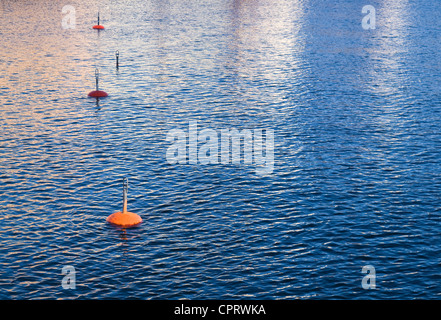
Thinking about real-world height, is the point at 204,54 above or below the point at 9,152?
above

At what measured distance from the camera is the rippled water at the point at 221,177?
41.7 metres

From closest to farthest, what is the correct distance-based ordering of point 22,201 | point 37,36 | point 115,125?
point 22,201
point 115,125
point 37,36

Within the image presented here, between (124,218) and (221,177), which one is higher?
(221,177)

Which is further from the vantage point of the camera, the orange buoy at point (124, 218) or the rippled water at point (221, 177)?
the orange buoy at point (124, 218)

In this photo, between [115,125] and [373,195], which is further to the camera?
[115,125]

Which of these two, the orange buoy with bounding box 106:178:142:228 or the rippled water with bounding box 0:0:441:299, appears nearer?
the rippled water with bounding box 0:0:441:299

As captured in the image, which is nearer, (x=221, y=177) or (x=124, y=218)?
(x=124, y=218)

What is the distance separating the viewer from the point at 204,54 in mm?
125125

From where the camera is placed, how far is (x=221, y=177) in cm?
5978

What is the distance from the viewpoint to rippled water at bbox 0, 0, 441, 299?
41688 millimetres

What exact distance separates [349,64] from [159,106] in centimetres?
4309

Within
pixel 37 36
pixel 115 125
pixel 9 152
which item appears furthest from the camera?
pixel 37 36
